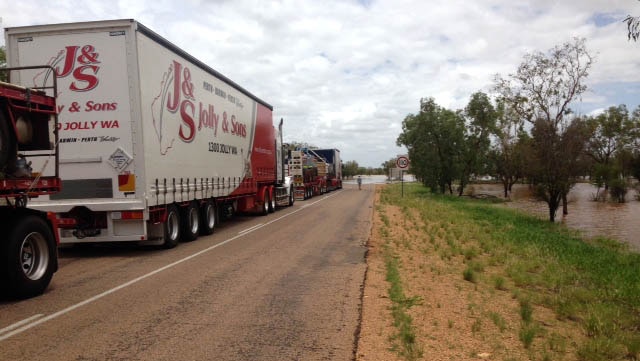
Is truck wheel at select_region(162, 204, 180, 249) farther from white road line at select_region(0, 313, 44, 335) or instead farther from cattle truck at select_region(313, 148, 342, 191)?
cattle truck at select_region(313, 148, 342, 191)

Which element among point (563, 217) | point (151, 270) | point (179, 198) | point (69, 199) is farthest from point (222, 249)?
point (563, 217)

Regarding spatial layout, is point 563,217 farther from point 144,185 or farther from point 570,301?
point 144,185

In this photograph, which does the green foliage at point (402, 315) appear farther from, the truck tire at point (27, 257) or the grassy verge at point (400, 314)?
the truck tire at point (27, 257)

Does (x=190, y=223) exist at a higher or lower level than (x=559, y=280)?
higher

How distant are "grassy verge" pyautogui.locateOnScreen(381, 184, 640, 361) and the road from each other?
1001mm

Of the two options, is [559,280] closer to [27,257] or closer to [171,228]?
[171,228]

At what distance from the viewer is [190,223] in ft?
43.0

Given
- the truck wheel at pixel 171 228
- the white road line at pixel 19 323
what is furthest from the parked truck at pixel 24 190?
the truck wheel at pixel 171 228

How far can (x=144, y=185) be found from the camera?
1059 cm

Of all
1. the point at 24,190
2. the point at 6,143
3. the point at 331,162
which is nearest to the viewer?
the point at 6,143

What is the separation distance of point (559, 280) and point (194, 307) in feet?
20.7

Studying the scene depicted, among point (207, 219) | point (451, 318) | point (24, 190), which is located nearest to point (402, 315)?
point (451, 318)

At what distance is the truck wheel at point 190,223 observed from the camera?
42.7ft

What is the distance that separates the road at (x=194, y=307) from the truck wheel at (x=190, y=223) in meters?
1.52
